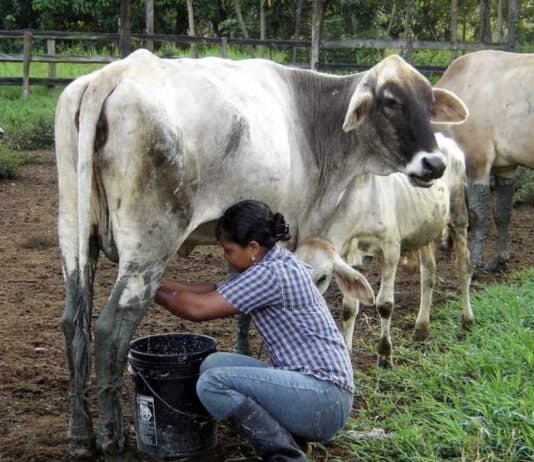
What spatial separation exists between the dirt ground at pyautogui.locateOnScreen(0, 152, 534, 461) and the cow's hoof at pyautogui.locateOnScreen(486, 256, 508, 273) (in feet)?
0.50

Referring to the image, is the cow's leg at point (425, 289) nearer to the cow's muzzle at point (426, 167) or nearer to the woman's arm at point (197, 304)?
the cow's muzzle at point (426, 167)

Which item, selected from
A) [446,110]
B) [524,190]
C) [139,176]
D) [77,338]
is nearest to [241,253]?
[139,176]

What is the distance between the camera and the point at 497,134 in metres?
8.46

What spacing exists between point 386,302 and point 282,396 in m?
2.06

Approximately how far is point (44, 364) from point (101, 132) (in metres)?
2.07

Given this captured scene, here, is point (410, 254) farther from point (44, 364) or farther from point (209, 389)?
point (209, 389)

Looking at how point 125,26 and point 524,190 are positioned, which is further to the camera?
point 125,26

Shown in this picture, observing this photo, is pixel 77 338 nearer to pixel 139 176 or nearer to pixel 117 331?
pixel 117 331

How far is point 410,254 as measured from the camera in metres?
6.81

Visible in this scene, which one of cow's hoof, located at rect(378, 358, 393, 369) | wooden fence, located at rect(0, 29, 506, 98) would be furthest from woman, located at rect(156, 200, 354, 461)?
wooden fence, located at rect(0, 29, 506, 98)

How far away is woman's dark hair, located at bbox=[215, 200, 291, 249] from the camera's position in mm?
3736

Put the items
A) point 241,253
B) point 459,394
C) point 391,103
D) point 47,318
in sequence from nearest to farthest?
point 241,253
point 459,394
point 391,103
point 47,318

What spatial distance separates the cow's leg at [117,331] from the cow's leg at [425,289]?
9.08 feet

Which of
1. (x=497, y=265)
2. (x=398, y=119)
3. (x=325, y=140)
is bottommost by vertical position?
(x=497, y=265)
